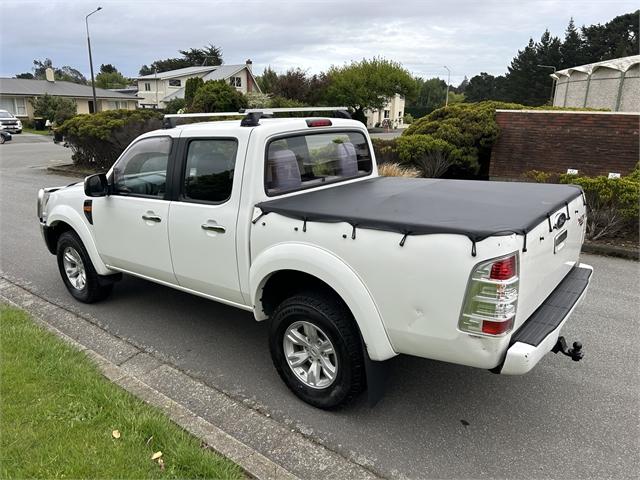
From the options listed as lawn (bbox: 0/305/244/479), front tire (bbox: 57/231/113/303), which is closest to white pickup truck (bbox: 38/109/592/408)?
front tire (bbox: 57/231/113/303)

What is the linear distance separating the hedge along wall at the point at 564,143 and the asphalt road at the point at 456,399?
6.57 metres

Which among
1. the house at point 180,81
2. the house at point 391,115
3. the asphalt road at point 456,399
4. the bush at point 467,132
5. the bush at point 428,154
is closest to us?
the asphalt road at point 456,399

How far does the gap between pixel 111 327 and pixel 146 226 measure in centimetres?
120

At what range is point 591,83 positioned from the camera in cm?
2608

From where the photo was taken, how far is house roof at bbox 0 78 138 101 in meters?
51.9

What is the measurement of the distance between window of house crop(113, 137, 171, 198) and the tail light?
2.69 metres

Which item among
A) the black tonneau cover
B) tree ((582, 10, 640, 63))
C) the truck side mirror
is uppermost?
tree ((582, 10, 640, 63))

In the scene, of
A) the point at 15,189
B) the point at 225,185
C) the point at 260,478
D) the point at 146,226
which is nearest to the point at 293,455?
the point at 260,478

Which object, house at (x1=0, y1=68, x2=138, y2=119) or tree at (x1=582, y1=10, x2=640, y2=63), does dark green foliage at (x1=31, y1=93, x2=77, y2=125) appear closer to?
house at (x1=0, y1=68, x2=138, y2=119)

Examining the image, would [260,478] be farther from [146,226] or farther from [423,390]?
[146,226]

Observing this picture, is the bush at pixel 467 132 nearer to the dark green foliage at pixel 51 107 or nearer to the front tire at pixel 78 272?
the front tire at pixel 78 272

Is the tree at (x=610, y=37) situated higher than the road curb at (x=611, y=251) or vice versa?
the tree at (x=610, y=37)

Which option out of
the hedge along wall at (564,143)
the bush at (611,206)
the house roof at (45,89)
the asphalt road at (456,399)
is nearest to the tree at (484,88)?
the house roof at (45,89)

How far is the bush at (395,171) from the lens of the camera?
9.99m
